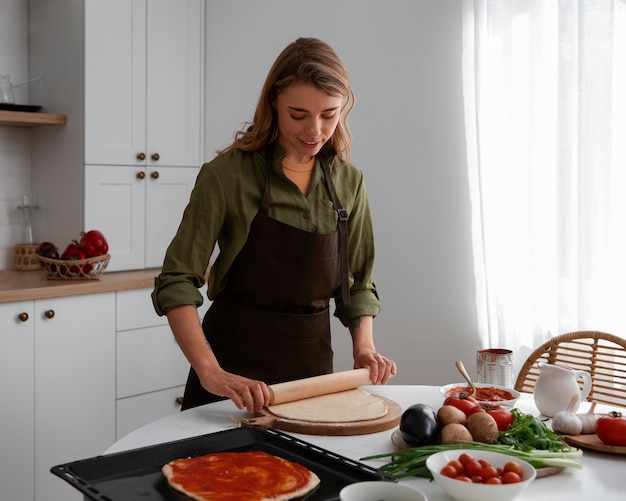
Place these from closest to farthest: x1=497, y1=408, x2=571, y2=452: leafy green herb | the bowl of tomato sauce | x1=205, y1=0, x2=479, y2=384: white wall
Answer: x1=497, y1=408, x2=571, y2=452: leafy green herb < the bowl of tomato sauce < x1=205, y1=0, x2=479, y2=384: white wall

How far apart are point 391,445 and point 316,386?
0.30 metres

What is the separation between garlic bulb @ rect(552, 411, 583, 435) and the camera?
1717 mm

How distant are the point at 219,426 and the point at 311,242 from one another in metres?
0.59

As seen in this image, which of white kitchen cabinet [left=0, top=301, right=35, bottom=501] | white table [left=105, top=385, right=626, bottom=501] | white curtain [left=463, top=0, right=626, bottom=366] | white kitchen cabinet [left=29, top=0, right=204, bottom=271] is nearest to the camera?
white table [left=105, top=385, right=626, bottom=501]

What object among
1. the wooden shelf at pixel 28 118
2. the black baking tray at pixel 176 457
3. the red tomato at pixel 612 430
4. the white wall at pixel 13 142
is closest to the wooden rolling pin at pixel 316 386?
the black baking tray at pixel 176 457

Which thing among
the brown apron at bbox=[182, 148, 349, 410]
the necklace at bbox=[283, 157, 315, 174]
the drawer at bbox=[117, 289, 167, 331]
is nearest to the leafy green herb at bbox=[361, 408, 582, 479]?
the brown apron at bbox=[182, 148, 349, 410]

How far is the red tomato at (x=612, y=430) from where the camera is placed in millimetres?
1636

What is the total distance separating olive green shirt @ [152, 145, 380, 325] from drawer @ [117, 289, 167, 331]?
57.3 inches

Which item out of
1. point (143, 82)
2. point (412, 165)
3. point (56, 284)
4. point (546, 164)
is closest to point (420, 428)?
point (546, 164)

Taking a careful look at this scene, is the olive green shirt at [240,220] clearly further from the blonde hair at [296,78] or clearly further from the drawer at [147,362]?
the drawer at [147,362]

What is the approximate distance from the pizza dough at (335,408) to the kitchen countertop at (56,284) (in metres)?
1.68

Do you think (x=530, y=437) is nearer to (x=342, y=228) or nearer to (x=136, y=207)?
(x=342, y=228)

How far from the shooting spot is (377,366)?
82.2 inches

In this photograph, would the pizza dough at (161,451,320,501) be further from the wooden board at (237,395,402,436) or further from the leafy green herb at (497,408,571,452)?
the leafy green herb at (497,408,571,452)
